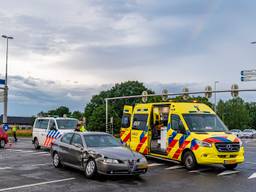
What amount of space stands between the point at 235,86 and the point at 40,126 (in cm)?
1536

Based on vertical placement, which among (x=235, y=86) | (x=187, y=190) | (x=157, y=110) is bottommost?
(x=187, y=190)

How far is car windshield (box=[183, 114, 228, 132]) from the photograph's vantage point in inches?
572

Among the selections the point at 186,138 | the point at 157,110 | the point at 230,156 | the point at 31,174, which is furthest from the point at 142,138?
the point at 31,174

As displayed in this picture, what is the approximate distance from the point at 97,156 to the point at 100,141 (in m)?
1.30

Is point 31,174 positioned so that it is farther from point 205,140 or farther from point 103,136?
point 205,140

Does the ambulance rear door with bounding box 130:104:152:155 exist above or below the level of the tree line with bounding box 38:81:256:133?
below

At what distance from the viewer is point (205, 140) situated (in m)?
13.5

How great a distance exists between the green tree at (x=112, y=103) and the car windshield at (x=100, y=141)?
61.4m

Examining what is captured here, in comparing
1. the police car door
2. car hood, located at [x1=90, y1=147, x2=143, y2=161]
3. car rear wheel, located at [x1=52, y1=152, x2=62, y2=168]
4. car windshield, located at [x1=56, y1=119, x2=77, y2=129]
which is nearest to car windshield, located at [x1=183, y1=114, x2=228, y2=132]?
car hood, located at [x1=90, y1=147, x2=143, y2=161]

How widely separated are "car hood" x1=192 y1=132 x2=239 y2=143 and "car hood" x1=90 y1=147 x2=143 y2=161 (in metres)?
3.27

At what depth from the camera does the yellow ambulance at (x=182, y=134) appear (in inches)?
528

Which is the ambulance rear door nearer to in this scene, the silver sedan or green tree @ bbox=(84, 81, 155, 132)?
the silver sedan

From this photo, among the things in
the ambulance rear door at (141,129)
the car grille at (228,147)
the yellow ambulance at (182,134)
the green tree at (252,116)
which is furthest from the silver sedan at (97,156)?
the green tree at (252,116)

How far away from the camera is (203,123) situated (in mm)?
14797
